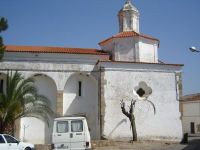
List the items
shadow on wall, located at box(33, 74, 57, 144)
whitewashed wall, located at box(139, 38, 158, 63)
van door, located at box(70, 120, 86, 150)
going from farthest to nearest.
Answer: whitewashed wall, located at box(139, 38, 158, 63) → shadow on wall, located at box(33, 74, 57, 144) → van door, located at box(70, 120, 86, 150)

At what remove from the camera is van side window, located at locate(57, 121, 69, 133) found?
14.4 m

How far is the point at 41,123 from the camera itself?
25.5m

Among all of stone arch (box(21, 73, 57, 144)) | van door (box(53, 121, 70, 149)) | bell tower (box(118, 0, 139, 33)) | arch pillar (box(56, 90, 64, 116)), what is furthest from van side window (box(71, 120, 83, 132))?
bell tower (box(118, 0, 139, 33))

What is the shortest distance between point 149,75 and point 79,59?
6274 millimetres

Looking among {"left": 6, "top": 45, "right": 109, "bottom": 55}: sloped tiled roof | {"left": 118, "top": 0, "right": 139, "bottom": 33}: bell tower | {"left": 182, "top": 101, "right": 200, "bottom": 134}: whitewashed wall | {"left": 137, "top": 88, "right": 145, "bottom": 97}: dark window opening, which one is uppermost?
{"left": 118, "top": 0, "right": 139, "bottom": 33}: bell tower

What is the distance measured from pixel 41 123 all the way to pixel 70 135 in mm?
11865

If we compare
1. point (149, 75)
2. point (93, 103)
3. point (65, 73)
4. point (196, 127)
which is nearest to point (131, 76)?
point (149, 75)

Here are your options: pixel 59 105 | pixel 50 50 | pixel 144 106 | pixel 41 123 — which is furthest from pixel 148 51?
pixel 41 123

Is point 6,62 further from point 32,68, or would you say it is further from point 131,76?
point 131,76

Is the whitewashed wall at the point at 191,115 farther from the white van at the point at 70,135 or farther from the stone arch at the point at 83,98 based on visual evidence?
the white van at the point at 70,135

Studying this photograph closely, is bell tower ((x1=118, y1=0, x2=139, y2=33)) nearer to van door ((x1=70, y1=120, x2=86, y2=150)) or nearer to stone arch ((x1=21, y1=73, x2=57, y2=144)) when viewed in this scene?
stone arch ((x1=21, y1=73, x2=57, y2=144))

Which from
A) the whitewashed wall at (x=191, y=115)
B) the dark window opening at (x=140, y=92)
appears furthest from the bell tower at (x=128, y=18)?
the whitewashed wall at (x=191, y=115)

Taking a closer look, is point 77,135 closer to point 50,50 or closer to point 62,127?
point 62,127

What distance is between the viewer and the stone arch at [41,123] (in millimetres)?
25219
